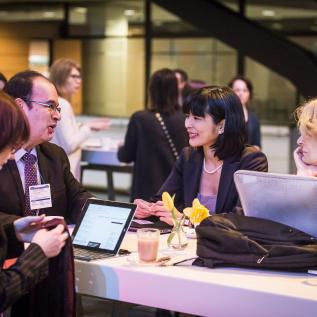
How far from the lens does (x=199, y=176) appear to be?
3219 millimetres

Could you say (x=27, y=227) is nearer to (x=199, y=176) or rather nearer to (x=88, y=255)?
(x=88, y=255)

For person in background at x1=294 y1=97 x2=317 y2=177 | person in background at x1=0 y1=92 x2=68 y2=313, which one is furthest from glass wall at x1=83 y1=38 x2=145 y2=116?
person in background at x1=0 y1=92 x2=68 y2=313

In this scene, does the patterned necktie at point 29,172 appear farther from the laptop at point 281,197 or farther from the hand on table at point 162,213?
the laptop at point 281,197

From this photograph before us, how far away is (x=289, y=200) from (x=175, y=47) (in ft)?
24.6

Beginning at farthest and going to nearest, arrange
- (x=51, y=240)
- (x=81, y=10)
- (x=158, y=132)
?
(x=81, y=10) < (x=158, y=132) < (x=51, y=240)

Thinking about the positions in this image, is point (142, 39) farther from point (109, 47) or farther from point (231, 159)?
point (231, 159)

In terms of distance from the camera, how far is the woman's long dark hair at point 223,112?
10.3 ft

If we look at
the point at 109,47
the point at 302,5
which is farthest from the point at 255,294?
the point at 109,47

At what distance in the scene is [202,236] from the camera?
7.52 feet

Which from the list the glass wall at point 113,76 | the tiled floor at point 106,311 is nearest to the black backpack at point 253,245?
the tiled floor at point 106,311

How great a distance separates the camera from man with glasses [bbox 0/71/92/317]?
2641 mm

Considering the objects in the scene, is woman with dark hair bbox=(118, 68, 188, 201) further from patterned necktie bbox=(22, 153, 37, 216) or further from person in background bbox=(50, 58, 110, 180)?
patterned necktie bbox=(22, 153, 37, 216)

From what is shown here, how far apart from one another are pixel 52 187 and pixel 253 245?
0.95 m

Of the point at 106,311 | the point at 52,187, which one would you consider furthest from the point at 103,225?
the point at 106,311
